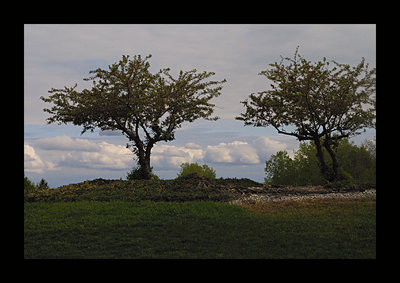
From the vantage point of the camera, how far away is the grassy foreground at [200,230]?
895 cm

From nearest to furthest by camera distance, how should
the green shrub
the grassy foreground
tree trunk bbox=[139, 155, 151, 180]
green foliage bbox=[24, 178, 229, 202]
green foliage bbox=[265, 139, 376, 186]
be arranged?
the grassy foreground → green foliage bbox=[24, 178, 229, 202] → the green shrub → tree trunk bbox=[139, 155, 151, 180] → green foliage bbox=[265, 139, 376, 186]

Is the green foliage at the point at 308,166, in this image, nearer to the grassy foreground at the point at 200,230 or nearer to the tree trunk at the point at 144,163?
the tree trunk at the point at 144,163

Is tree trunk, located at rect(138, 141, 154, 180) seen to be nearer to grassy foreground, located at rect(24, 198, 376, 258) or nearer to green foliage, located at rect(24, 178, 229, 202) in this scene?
green foliage, located at rect(24, 178, 229, 202)

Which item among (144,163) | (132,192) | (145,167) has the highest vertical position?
(144,163)

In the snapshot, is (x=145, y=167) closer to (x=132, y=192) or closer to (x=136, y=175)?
(x=136, y=175)

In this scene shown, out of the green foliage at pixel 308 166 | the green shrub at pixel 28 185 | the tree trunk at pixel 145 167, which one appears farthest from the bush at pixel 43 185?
the green foliage at pixel 308 166

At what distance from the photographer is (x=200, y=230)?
10.9 m

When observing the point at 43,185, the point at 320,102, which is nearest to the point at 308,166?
the point at 320,102

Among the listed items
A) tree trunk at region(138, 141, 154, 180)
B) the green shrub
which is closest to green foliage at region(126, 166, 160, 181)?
tree trunk at region(138, 141, 154, 180)

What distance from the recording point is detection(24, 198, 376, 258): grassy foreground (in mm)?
8953
